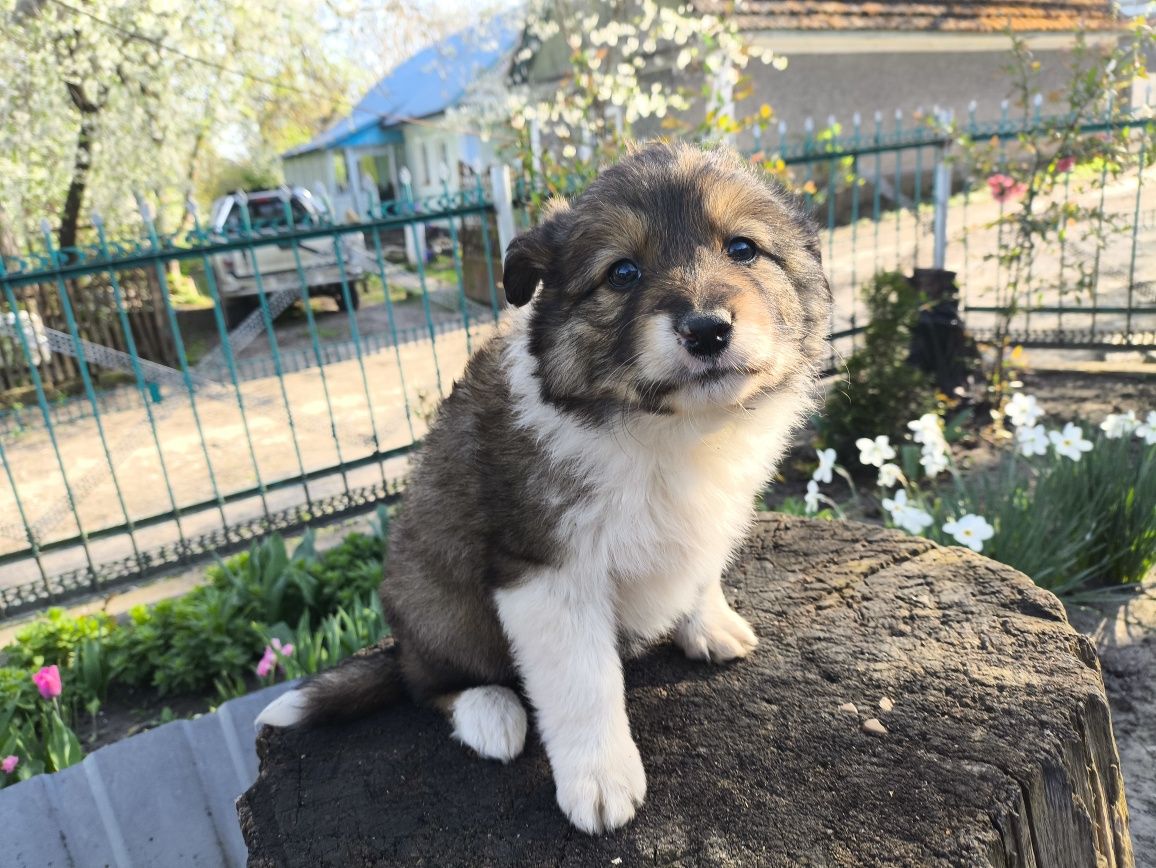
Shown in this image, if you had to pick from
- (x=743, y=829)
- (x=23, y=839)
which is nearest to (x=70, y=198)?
(x=23, y=839)

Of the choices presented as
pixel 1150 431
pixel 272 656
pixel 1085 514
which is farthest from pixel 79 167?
pixel 1150 431

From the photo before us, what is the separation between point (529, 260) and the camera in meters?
2.23

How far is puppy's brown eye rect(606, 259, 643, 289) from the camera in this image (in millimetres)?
2090

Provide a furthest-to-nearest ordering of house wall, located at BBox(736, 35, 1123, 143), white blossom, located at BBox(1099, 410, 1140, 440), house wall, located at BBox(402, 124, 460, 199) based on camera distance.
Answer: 1. house wall, located at BBox(402, 124, 460, 199)
2. house wall, located at BBox(736, 35, 1123, 143)
3. white blossom, located at BBox(1099, 410, 1140, 440)

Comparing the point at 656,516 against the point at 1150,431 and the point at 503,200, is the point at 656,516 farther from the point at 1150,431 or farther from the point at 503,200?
the point at 503,200

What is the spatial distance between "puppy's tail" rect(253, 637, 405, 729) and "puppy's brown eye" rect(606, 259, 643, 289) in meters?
1.48

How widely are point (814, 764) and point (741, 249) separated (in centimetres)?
135

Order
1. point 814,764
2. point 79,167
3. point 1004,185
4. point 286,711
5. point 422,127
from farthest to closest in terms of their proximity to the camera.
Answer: point 422,127 → point 79,167 → point 1004,185 → point 286,711 → point 814,764

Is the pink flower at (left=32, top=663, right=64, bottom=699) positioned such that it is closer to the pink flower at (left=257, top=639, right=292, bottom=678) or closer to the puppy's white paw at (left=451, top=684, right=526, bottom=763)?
the pink flower at (left=257, top=639, right=292, bottom=678)

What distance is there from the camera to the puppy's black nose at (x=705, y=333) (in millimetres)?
1815

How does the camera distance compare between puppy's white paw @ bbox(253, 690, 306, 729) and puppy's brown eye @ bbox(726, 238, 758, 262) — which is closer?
puppy's brown eye @ bbox(726, 238, 758, 262)

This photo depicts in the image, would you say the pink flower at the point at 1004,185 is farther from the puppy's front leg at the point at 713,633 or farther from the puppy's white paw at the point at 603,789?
the puppy's white paw at the point at 603,789

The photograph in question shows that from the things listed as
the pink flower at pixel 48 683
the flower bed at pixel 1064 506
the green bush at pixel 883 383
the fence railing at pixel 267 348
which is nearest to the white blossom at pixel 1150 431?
the flower bed at pixel 1064 506

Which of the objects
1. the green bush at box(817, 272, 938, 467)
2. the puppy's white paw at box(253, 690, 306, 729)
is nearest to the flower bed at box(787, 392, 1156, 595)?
the green bush at box(817, 272, 938, 467)
